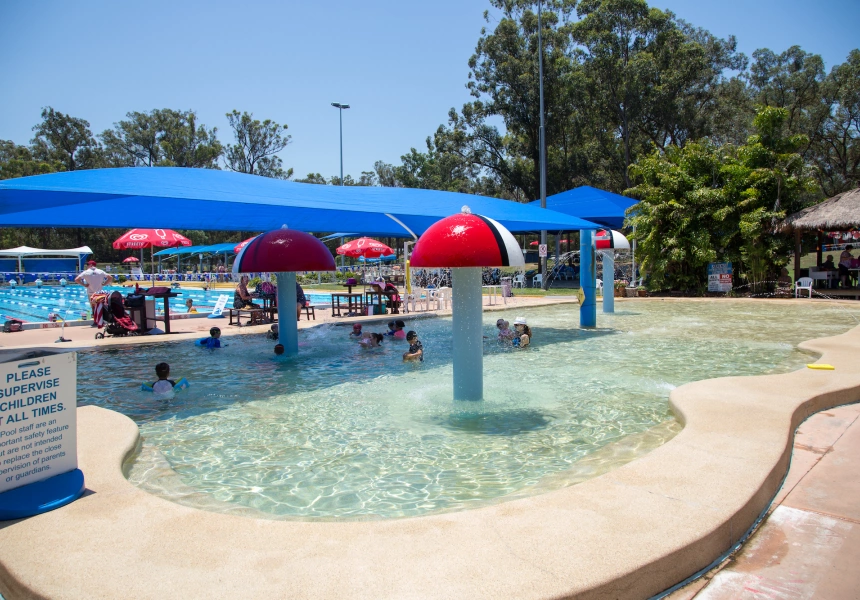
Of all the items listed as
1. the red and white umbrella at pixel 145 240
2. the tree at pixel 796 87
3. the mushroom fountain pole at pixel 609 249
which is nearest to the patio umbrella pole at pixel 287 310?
the mushroom fountain pole at pixel 609 249

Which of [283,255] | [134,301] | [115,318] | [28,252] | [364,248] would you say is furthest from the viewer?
[28,252]

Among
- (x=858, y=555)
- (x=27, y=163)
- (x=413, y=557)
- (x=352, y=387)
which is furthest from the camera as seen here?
(x=27, y=163)

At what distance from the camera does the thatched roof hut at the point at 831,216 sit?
19281 mm

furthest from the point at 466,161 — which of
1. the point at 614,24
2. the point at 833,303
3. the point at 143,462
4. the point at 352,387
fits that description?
the point at 143,462

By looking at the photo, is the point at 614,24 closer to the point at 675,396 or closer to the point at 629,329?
the point at 629,329

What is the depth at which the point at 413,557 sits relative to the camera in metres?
2.87

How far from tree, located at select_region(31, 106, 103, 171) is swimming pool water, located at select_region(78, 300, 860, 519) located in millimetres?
57661

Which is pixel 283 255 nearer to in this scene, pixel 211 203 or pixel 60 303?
pixel 211 203

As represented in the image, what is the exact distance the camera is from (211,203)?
10453 millimetres

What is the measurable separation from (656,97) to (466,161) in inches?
515

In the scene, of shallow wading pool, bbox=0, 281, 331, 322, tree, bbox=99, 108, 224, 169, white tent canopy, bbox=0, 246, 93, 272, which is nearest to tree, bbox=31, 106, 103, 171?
tree, bbox=99, 108, 224, 169

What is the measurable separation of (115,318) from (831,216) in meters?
22.9

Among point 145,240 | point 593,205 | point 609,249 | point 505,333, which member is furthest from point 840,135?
point 145,240

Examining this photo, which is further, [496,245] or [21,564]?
[496,245]
